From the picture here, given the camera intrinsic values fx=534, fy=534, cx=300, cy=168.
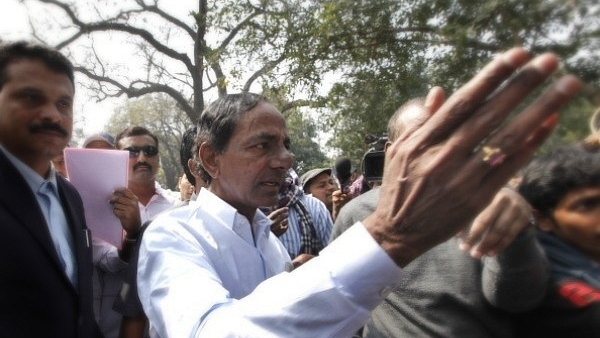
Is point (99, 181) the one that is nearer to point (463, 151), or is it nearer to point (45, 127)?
point (45, 127)

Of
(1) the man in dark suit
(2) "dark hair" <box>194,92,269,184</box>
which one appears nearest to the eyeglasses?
(1) the man in dark suit

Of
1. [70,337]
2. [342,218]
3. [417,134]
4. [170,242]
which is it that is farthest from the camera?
[342,218]

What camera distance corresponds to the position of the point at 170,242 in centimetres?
133

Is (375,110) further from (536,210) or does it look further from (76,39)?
(76,39)

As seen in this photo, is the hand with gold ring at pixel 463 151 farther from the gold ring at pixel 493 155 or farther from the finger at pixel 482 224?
the finger at pixel 482 224

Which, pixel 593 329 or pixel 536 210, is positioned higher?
pixel 536 210

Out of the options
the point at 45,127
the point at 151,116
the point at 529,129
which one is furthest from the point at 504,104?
the point at 151,116

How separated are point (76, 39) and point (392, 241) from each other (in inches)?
617

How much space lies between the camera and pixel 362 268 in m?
0.75

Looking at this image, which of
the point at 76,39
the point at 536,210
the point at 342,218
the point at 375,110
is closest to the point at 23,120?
the point at 342,218

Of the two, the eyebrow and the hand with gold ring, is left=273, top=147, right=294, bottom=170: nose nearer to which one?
the eyebrow

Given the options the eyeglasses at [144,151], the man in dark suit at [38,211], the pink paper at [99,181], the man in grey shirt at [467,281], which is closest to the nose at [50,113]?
the man in dark suit at [38,211]

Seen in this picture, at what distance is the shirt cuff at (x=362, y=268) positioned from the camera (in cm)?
75

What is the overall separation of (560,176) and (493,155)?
2.47ft
